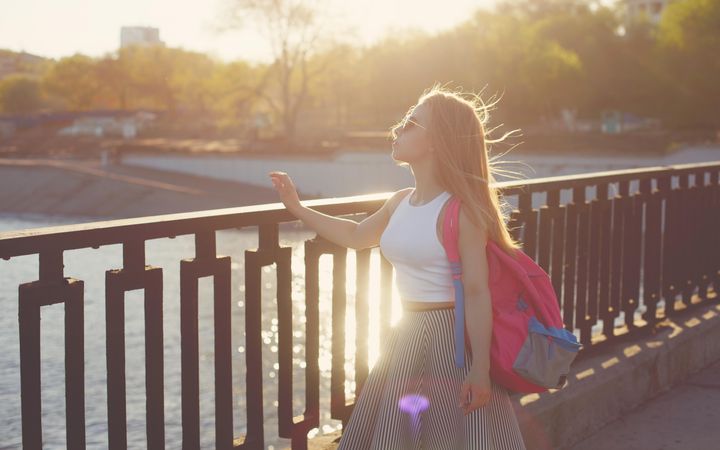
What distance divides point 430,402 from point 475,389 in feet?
0.46

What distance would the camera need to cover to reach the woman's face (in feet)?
8.70

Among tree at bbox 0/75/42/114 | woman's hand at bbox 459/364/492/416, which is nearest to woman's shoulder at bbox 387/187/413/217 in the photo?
woman's hand at bbox 459/364/492/416

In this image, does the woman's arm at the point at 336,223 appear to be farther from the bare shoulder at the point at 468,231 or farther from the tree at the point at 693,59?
the tree at the point at 693,59

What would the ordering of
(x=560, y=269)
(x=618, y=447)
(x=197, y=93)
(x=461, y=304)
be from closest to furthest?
1. (x=461, y=304)
2. (x=618, y=447)
3. (x=560, y=269)
4. (x=197, y=93)

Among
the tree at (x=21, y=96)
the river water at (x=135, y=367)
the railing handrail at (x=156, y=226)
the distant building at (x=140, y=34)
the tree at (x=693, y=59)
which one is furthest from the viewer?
the tree at (x=21, y=96)

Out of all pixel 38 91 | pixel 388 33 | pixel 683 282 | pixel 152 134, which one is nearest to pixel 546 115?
pixel 388 33

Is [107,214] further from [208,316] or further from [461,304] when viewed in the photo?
[461,304]

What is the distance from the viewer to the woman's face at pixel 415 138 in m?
2.65

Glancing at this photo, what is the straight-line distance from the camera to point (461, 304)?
2.62 meters

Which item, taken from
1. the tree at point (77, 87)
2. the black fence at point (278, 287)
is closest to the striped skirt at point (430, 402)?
the black fence at point (278, 287)

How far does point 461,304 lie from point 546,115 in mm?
61231

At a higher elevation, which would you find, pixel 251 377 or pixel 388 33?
pixel 388 33

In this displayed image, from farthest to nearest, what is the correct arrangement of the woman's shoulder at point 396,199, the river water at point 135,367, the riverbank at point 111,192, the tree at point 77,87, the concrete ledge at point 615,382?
1. the tree at point 77,87
2. the riverbank at point 111,192
3. the river water at point 135,367
4. the concrete ledge at point 615,382
5. the woman's shoulder at point 396,199

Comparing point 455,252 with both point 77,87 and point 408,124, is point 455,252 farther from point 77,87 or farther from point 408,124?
point 77,87
